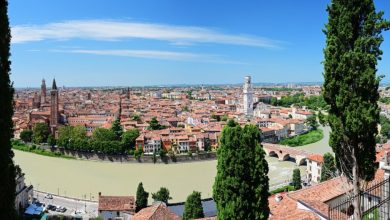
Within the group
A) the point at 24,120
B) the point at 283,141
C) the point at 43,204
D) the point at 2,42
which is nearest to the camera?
the point at 2,42

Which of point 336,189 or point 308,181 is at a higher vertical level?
point 336,189

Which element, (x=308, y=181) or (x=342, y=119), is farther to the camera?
(x=308, y=181)

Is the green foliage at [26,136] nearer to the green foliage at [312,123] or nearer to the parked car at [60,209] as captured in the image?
the parked car at [60,209]

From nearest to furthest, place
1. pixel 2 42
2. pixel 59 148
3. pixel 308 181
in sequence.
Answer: pixel 2 42, pixel 308 181, pixel 59 148

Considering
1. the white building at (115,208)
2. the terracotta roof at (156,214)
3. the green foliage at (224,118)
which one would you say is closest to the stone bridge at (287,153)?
the green foliage at (224,118)

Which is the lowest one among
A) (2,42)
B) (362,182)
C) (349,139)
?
(362,182)

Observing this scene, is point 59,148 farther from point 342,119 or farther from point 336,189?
point 342,119

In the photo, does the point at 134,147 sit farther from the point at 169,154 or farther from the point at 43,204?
the point at 43,204

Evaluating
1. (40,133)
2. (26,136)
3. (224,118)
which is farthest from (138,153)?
(224,118)

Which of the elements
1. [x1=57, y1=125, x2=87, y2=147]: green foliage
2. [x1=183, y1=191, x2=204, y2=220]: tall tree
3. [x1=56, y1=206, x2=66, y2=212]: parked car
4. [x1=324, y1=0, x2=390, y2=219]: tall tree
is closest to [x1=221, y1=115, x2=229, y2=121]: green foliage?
[x1=57, y1=125, x2=87, y2=147]: green foliage

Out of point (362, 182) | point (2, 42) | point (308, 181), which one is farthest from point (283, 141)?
point (2, 42)
